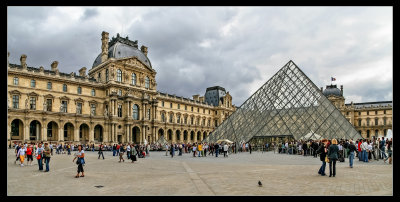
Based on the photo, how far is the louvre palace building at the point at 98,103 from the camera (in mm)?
40688

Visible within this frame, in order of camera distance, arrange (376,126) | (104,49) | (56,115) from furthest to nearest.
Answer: (376,126) → (104,49) → (56,115)

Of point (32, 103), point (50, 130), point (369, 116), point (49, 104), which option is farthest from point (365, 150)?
point (369, 116)

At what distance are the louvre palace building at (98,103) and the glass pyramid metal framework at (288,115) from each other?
20.3m

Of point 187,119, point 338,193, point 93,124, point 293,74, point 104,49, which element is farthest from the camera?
point 187,119

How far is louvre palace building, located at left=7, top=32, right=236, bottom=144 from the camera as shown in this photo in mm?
40688

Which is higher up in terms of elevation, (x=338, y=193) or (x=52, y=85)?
(x=52, y=85)

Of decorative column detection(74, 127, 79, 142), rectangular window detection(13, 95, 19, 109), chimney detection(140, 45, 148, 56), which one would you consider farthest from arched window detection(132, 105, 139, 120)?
rectangular window detection(13, 95, 19, 109)

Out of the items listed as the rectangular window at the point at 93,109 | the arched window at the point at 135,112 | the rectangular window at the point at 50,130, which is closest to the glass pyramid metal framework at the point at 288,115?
the arched window at the point at 135,112

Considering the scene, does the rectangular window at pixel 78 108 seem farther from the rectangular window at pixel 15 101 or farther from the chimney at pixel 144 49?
the chimney at pixel 144 49

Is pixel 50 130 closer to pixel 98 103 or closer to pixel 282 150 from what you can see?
pixel 98 103
